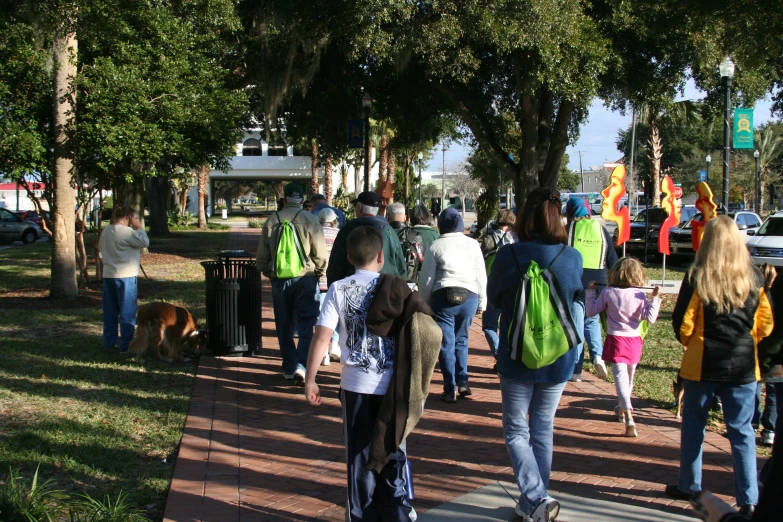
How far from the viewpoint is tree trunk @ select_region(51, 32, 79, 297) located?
12797 mm

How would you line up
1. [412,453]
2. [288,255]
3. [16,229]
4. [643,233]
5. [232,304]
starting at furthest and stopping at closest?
1. [16,229]
2. [643,233]
3. [232,304]
4. [288,255]
5. [412,453]

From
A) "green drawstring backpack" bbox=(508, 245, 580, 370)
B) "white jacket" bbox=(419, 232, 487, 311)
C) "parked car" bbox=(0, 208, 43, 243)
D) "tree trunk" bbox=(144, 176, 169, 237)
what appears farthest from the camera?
"parked car" bbox=(0, 208, 43, 243)

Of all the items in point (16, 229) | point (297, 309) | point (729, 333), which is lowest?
point (297, 309)

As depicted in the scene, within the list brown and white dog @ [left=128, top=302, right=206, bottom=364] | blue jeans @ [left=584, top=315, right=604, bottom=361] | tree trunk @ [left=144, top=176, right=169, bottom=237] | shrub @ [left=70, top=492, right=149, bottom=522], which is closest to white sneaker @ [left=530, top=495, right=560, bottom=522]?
shrub @ [left=70, top=492, right=149, bottom=522]

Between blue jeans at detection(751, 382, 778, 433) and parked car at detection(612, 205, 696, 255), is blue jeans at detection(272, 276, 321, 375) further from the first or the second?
parked car at detection(612, 205, 696, 255)

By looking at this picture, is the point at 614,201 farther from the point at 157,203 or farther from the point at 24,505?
the point at 157,203

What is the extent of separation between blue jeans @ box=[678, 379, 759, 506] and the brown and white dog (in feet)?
19.4

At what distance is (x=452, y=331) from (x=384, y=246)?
0.96 meters

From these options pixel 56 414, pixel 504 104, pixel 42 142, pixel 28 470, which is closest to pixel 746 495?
pixel 28 470

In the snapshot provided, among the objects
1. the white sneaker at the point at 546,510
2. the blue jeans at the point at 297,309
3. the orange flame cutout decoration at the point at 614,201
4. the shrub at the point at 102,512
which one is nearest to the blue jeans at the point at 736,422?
the white sneaker at the point at 546,510

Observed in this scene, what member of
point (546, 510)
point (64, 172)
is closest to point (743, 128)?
point (64, 172)

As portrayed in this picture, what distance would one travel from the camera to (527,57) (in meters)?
16.8

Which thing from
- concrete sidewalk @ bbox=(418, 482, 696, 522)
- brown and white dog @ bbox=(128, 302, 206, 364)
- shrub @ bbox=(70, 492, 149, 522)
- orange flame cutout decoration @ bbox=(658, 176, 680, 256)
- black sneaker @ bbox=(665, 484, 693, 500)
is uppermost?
orange flame cutout decoration @ bbox=(658, 176, 680, 256)

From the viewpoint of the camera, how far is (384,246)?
6684mm
